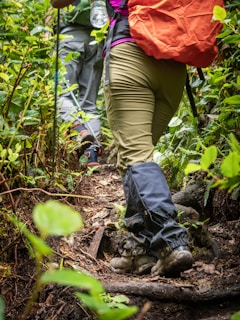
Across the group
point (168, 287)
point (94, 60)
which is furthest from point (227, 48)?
point (94, 60)

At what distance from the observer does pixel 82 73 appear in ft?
19.1

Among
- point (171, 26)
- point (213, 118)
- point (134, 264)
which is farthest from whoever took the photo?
point (213, 118)

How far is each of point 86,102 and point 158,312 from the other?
4102 millimetres

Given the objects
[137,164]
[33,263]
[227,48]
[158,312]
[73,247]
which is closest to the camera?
[158,312]

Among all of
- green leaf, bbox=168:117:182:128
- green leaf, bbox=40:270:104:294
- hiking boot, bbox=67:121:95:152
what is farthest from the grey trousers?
green leaf, bbox=40:270:104:294

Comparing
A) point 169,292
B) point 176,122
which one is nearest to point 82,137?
point 176,122

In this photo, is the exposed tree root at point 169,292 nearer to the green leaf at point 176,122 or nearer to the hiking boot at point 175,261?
the hiking boot at point 175,261

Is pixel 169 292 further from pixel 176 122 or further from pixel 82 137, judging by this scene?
pixel 82 137

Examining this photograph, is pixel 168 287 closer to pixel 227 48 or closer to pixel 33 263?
pixel 33 263

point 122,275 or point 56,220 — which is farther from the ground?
point 56,220

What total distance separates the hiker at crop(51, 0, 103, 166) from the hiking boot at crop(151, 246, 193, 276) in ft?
7.55

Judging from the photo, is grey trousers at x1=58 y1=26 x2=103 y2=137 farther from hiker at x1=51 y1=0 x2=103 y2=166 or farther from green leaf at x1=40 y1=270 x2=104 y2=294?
green leaf at x1=40 y1=270 x2=104 y2=294

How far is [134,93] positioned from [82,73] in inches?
132

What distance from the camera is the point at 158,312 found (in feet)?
6.66
